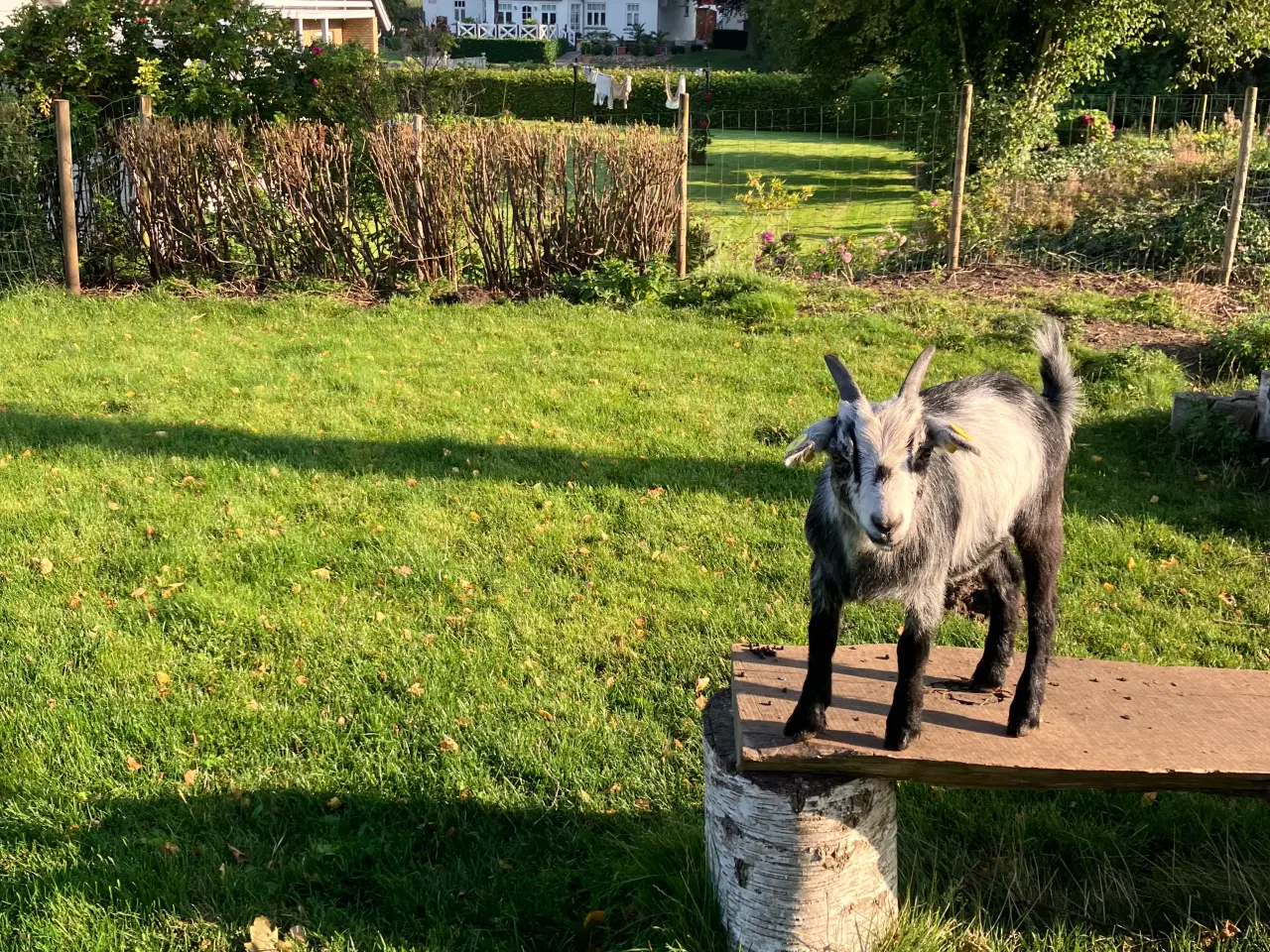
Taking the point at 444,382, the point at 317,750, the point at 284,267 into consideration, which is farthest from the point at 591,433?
the point at 284,267

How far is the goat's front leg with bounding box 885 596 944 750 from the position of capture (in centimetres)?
270

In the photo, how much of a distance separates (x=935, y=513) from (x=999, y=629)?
2.80 ft

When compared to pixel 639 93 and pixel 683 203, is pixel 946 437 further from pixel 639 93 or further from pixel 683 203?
pixel 639 93

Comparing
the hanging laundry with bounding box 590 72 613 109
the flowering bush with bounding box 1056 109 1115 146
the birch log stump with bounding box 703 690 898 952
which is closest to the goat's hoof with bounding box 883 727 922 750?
the birch log stump with bounding box 703 690 898 952

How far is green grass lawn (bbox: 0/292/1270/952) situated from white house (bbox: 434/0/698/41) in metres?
62.5

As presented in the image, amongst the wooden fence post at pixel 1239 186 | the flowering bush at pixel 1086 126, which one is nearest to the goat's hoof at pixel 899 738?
the wooden fence post at pixel 1239 186

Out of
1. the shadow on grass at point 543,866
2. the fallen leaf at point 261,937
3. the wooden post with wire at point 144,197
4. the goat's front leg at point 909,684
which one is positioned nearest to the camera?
the goat's front leg at point 909,684

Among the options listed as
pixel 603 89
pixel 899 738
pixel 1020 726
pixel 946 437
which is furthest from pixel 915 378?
pixel 603 89

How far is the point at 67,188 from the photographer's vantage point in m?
10.4

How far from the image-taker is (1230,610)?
4789 millimetres

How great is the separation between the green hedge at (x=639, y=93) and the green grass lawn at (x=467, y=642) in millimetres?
23459

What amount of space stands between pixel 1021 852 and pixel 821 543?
1.43m

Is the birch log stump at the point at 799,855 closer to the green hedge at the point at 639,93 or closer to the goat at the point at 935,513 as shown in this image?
the goat at the point at 935,513

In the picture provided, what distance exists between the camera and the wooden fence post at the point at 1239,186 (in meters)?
10.4
